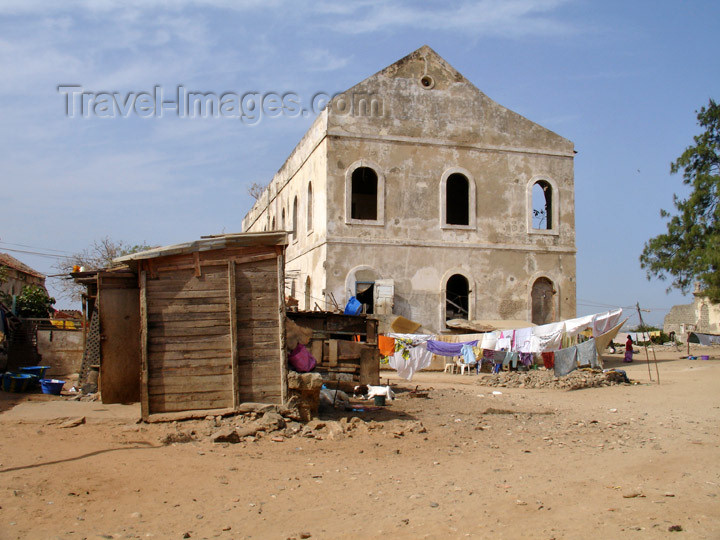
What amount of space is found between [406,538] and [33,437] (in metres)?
5.28

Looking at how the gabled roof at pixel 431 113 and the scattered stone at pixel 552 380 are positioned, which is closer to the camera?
the scattered stone at pixel 552 380

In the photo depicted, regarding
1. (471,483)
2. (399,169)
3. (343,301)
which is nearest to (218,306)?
(471,483)

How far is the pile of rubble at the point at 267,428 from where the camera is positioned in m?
8.26

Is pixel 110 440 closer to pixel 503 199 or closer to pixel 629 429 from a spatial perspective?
pixel 629 429

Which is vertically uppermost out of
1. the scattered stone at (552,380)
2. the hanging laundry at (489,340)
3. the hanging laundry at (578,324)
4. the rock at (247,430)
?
the hanging laundry at (578,324)

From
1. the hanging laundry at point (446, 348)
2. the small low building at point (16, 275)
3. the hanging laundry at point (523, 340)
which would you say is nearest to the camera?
the hanging laundry at point (523, 340)

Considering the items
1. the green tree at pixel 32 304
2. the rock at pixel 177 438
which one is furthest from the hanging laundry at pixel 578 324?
the green tree at pixel 32 304

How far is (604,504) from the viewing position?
5.96 metres

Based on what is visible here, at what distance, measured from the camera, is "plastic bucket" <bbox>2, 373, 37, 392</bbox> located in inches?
515

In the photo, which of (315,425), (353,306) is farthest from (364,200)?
(315,425)

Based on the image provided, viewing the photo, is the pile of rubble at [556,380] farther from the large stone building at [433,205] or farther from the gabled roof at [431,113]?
the gabled roof at [431,113]

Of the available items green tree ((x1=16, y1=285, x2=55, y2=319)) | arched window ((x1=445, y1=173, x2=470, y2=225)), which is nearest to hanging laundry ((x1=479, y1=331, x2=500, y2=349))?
arched window ((x1=445, y1=173, x2=470, y2=225))

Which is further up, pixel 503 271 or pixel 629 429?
pixel 503 271

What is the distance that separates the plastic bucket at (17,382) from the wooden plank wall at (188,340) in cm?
566
